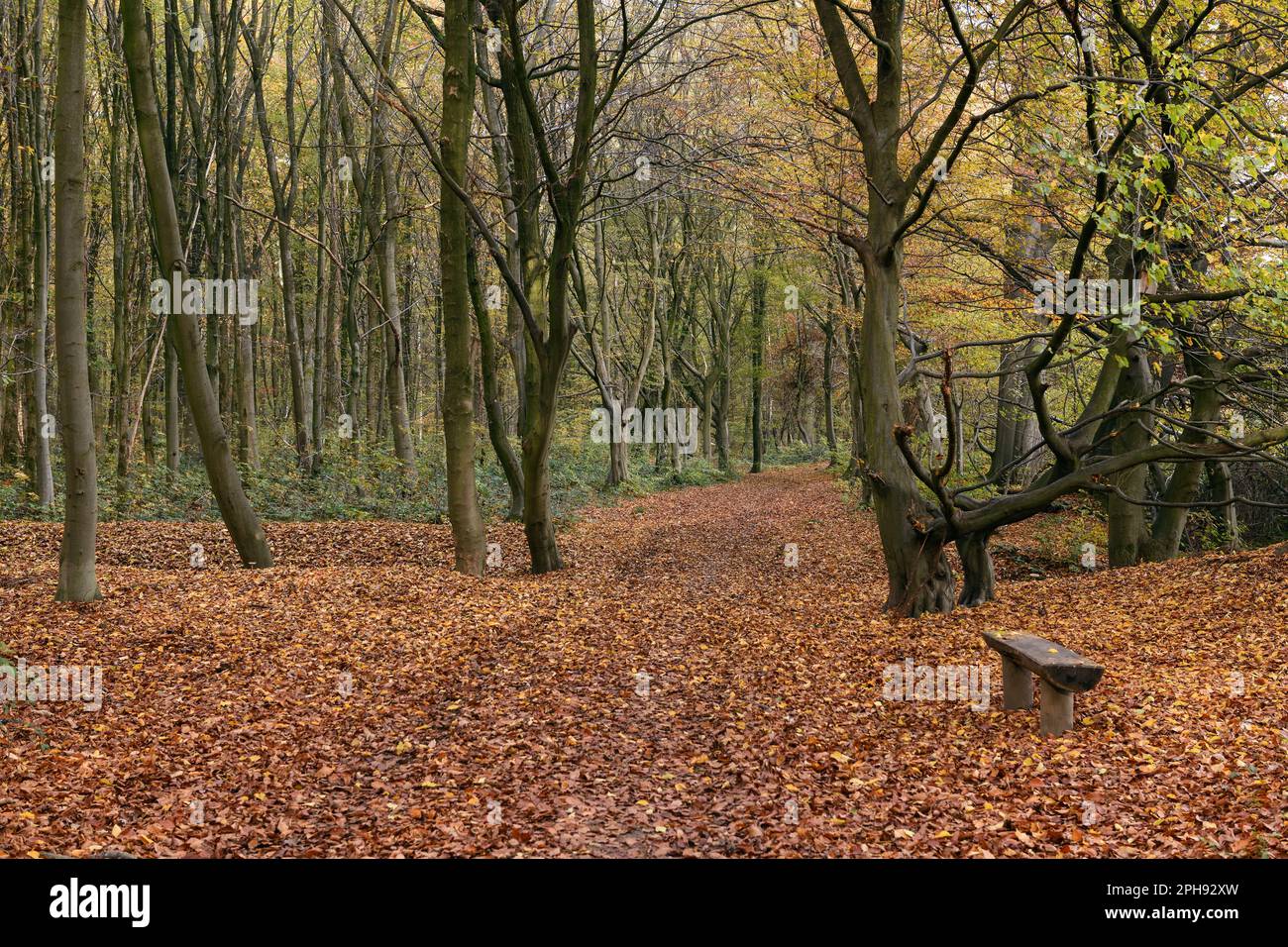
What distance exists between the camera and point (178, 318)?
9547 mm

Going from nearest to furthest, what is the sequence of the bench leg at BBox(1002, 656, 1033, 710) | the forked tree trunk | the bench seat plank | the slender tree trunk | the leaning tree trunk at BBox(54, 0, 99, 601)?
1. the bench seat plank
2. the bench leg at BBox(1002, 656, 1033, 710)
3. the leaning tree trunk at BBox(54, 0, 99, 601)
4. the forked tree trunk
5. the slender tree trunk

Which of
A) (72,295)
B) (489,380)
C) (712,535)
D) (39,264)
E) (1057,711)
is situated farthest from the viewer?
(712,535)

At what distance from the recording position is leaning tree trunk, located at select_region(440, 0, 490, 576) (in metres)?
10.2

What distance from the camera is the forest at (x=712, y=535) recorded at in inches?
179

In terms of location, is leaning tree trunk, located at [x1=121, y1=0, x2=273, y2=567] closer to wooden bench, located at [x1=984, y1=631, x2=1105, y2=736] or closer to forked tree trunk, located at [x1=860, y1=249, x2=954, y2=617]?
forked tree trunk, located at [x1=860, y1=249, x2=954, y2=617]

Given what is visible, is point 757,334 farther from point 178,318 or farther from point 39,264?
point 178,318

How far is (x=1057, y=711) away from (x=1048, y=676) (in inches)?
11.9

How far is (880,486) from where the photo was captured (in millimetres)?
9141

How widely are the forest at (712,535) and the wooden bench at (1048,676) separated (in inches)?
0.9

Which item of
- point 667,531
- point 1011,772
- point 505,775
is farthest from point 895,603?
point 667,531

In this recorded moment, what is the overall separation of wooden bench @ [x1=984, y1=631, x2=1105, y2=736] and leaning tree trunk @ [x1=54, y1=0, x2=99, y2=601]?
23.6 feet

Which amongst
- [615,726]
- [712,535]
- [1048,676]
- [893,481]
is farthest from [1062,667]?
[712,535]

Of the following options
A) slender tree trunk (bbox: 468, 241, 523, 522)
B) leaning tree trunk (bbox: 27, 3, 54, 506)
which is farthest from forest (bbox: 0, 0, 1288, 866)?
slender tree trunk (bbox: 468, 241, 523, 522)

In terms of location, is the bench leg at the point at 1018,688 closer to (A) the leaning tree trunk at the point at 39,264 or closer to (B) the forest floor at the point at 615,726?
(B) the forest floor at the point at 615,726
